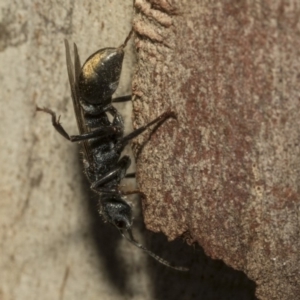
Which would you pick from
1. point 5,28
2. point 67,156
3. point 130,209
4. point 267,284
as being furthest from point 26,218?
point 267,284

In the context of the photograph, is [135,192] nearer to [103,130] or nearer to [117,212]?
[117,212]

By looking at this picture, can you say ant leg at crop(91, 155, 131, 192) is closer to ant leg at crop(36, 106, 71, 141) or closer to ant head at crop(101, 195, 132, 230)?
ant head at crop(101, 195, 132, 230)

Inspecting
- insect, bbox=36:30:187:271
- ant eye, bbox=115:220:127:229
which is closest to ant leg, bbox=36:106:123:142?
insect, bbox=36:30:187:271

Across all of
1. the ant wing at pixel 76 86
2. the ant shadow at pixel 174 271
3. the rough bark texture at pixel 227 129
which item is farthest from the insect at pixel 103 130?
the rough bark texture at pixel 227 129

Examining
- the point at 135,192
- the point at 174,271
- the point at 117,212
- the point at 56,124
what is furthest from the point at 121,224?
the point at 56,124

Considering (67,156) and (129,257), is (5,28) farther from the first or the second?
(129,257)

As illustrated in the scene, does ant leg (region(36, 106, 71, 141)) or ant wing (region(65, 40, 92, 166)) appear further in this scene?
ant leg (region(36, 106, 71, 141))

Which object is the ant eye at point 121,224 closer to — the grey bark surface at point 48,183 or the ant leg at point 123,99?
the grey bark surface at point 48,183
